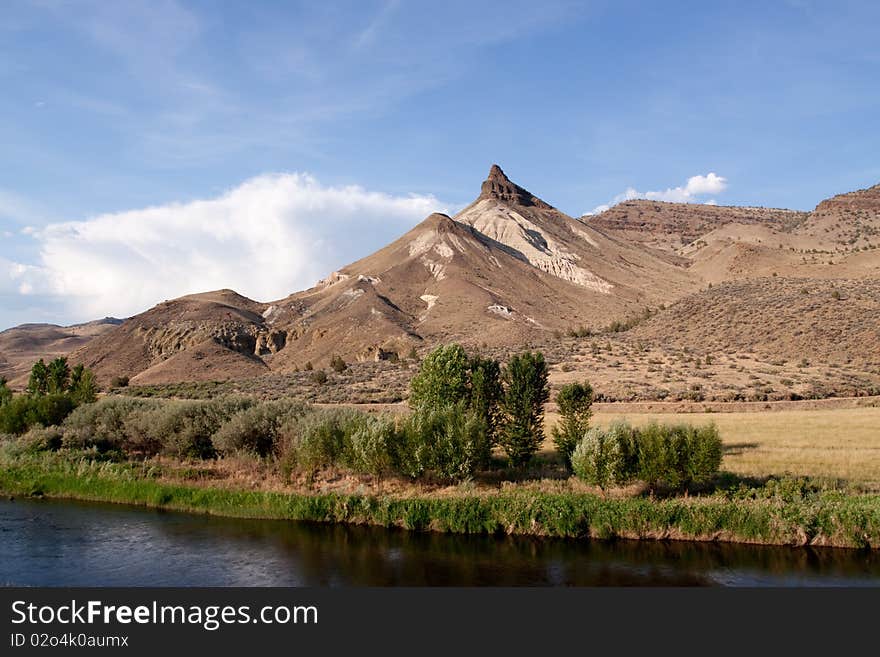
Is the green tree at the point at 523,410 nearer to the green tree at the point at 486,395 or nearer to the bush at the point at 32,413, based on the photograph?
the green tree at the point at 486,395

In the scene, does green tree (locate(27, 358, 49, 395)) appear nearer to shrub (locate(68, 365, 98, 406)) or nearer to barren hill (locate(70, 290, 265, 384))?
shrub (locate(68, 365, 98, 406))

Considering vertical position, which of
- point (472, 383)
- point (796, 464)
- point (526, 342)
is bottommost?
point (796, 464)

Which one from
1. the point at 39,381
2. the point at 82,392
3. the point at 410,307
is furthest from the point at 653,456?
the point at 410,307

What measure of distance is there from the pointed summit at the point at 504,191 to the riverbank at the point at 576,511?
6532 inches

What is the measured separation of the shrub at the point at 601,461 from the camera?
23781 mm

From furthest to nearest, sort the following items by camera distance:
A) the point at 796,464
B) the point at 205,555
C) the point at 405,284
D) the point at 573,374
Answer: the point at 405,284 < the point at 573,374 < the point at 796,464 < the point at 205,555

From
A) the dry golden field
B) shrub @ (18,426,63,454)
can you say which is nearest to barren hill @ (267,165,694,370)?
the dry golden field

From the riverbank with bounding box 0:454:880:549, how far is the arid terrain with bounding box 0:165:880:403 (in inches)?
1007

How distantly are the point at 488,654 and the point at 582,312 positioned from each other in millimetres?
103751

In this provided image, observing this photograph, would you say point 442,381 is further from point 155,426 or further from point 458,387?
point 155,426

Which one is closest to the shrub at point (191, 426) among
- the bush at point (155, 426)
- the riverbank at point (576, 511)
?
the bush at point (155, 426)

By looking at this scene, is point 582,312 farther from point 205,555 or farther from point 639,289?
point 205,555

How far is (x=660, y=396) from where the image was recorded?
1864 inches

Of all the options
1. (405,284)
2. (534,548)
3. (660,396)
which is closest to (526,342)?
(660,396)
